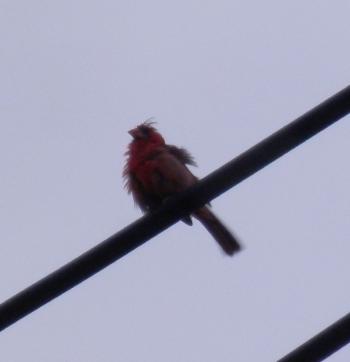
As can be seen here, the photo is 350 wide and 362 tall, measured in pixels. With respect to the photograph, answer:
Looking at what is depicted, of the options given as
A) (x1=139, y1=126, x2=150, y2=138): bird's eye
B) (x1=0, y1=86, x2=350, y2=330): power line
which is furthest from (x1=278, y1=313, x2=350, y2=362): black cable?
(x1=139, y1=126, x2=150, y2=138): bird's eye

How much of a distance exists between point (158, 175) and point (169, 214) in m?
3.43

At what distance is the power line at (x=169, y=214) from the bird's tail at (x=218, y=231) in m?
2.73

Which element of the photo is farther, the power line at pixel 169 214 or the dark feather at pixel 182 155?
the dark feather at pixel 182 155

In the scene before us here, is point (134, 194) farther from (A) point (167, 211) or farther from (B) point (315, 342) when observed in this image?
(B) point (315, 342)

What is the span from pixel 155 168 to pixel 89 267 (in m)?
3.81

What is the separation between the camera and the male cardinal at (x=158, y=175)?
628 centimetres

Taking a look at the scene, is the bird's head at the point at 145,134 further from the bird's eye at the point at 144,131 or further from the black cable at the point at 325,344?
the black cable at the point at 325,344

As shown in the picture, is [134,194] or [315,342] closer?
[315,342]

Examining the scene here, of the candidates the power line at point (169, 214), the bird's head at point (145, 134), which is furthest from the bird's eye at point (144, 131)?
the power line at point (169, 214)

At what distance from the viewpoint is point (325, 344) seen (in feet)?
7.93

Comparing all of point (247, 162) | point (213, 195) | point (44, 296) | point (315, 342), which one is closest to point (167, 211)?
point (213, 195)

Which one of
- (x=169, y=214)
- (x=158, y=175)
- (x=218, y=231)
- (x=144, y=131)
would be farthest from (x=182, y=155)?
(x=169, y=214)

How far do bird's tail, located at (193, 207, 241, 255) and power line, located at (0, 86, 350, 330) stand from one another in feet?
8.95

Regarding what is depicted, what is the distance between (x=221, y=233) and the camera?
19.6ft
